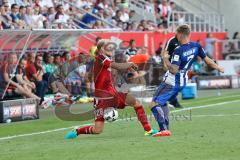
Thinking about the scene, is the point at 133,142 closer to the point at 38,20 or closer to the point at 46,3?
the point at 38,20

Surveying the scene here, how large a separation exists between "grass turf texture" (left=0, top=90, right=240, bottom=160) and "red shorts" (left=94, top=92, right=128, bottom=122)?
405 mm

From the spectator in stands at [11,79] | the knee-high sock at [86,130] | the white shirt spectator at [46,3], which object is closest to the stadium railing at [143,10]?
the white shirt spectator at [46,3]

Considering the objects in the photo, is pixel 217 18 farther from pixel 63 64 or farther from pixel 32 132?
pixel 32 132

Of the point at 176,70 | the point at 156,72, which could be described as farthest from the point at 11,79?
the point at 176,70

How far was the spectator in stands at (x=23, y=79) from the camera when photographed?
2203cm

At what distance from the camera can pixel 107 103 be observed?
13.9 meters

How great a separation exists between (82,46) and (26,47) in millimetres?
5096

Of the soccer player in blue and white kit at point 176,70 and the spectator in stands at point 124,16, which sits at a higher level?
the spectator in stands at point 124,16

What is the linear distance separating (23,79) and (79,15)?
681 centimetres

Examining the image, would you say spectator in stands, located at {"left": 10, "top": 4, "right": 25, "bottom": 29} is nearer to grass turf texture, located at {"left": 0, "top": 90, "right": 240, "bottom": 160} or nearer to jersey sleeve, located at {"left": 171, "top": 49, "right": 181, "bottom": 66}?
grass turf texture, located at {"left": 0, "top": 90, "right": 240, "bottom": 160}

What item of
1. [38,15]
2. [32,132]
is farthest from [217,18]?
[32,132]

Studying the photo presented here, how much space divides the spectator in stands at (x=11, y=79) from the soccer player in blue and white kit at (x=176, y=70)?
8.34 m

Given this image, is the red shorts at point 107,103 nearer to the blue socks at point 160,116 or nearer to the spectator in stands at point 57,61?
the blue socks at point 160,116

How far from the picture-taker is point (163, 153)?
36.8 feet
